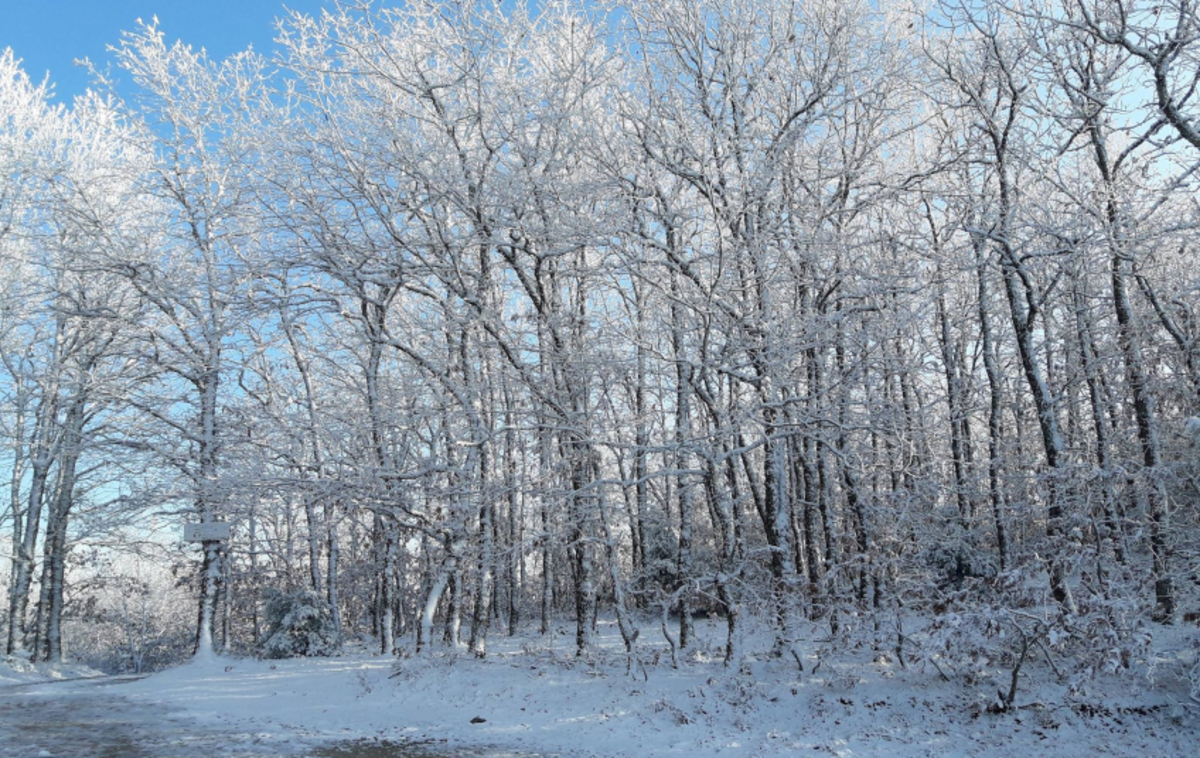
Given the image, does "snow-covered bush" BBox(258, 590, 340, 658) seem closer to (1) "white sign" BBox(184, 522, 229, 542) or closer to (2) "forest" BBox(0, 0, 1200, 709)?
(2) "forest" BBox(0, 0, 1200, 709)

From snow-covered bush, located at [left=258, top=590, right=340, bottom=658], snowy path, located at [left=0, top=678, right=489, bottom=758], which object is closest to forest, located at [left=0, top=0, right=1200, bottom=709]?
snow-covered bush, located at [left=258, top=590, right=340, bottom=658]

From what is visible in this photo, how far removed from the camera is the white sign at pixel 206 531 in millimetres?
13844

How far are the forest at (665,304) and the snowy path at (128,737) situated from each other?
355 centimetres

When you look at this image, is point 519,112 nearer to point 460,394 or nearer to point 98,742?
point 460,394

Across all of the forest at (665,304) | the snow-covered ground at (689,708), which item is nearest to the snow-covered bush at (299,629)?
the forest at (665,304)

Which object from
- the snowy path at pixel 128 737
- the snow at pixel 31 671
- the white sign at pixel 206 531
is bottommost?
the snow at pixel 31 671

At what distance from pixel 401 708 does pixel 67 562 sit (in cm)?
1352

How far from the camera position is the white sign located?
13844mm

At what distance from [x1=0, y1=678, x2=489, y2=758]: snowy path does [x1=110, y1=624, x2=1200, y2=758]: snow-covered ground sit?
38 centimetres

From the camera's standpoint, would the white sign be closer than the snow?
Yes

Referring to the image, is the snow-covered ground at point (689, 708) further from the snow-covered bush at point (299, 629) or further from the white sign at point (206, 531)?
the white sign at point (206, 531)

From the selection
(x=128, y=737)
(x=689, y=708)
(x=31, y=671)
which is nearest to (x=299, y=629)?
(x=31, y=671)

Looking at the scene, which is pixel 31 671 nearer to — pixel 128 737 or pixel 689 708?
pixel 128 737

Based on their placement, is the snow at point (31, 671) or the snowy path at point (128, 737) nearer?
the snowy path at point (128, 737)
